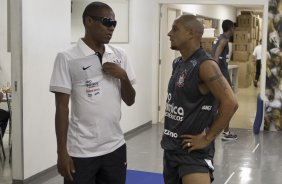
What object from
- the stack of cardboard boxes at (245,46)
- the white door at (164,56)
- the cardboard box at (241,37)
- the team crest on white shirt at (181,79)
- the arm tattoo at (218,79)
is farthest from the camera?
the cardboard box at (241,37)

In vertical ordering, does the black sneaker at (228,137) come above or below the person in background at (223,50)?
below

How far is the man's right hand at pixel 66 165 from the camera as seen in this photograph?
82.9 inches

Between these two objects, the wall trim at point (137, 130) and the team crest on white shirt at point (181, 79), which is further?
the wall trim at point (137, 130)

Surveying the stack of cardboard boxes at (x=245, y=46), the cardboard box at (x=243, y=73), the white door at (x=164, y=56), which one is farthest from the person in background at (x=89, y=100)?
the stack of cardboard boxes at (x=245, y=46)

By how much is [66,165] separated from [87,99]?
337 mm

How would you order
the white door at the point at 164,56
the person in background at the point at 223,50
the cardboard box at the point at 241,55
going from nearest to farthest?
the person in background at the point at 223,50, the white door at the point at 164,56, the cardboard box at the point at 241,55

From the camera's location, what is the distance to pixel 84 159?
7.13 ft

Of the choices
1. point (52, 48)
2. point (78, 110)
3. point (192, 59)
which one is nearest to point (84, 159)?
point (78, 110)

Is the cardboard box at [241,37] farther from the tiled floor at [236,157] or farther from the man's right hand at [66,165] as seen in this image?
the man's right hand at [66,165]

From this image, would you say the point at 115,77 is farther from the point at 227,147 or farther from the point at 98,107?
the point at 227,147

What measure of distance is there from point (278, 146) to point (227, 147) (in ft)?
2.46

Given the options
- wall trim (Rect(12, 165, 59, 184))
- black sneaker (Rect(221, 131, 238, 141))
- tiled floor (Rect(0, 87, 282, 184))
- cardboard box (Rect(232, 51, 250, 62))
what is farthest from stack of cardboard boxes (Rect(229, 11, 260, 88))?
wall trim (Rect(12, 165, 59, 184))

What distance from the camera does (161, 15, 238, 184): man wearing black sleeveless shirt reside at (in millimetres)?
2291

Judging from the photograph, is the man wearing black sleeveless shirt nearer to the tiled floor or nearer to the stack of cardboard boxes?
the tiled floor
